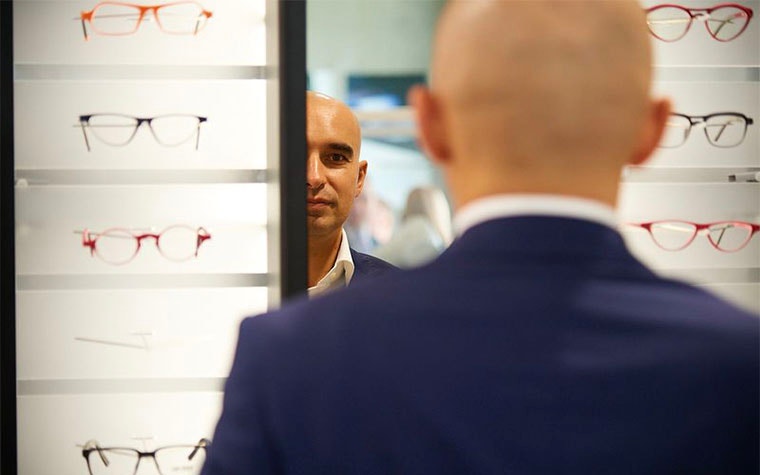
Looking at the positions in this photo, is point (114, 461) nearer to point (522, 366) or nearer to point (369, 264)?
point (369, 264)

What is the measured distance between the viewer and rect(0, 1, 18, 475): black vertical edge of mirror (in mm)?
1599

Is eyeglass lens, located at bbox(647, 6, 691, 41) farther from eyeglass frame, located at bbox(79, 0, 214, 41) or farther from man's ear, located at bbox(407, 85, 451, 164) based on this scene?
man's ear, located at bbox(407, 85, 451, 164)

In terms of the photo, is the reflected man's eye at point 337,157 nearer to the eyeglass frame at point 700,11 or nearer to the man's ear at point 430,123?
the eyeglass frame at point 700,11

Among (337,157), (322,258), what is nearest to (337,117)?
(337,157)

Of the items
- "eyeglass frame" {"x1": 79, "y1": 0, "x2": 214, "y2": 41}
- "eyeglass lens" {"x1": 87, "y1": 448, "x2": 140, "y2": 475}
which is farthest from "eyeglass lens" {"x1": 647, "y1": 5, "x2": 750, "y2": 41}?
"eyeglass lens" {"x1": 87, "y1": 448, "x2": 140, "y2": 475}

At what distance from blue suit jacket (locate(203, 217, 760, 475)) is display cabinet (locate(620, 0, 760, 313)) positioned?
47.0 inches

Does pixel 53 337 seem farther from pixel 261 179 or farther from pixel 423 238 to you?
pixel 423 238

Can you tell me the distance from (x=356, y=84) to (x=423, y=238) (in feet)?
2.61

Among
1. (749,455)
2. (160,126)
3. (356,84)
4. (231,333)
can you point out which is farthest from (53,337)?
(356,84)

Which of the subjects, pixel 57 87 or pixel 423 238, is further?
Result: pixel 423 238

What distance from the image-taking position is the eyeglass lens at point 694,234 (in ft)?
5.86

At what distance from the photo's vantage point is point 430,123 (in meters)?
0.69

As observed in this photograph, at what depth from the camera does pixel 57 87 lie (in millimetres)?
1643

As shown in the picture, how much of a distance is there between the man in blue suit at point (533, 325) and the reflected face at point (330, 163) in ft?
4.13
